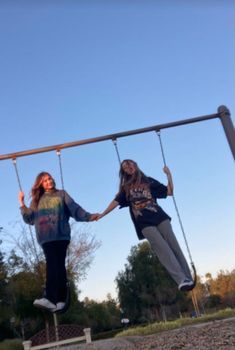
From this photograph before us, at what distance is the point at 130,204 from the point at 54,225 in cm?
117

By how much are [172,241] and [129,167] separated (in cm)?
141

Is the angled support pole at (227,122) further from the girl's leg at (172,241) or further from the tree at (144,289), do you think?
the tree at (144,289)

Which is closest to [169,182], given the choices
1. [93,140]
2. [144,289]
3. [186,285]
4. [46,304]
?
[93,140]

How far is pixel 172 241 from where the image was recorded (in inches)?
229

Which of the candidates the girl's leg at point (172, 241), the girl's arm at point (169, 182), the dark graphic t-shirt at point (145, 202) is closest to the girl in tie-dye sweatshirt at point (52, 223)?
the dark graphic t-shirt at point (145, 202)

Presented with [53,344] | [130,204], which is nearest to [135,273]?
[53,344]

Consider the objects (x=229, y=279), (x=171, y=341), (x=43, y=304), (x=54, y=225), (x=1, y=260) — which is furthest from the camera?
(x=229, y=279)

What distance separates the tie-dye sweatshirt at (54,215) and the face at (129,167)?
0.92 meters

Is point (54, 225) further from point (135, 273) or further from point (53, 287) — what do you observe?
point (135, 273)

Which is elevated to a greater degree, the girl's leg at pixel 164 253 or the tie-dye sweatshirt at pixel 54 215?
the tie-dye sweatshirt at pixel 54 215

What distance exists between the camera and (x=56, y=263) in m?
5.70

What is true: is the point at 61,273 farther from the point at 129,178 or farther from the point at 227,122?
the point at 227,122

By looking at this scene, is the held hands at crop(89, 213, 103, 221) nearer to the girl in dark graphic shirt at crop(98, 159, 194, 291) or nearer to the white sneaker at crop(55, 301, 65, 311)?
the girl in dark graphic shirt at crop(98, 159, 194, 291)

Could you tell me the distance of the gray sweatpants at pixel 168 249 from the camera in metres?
5.59
